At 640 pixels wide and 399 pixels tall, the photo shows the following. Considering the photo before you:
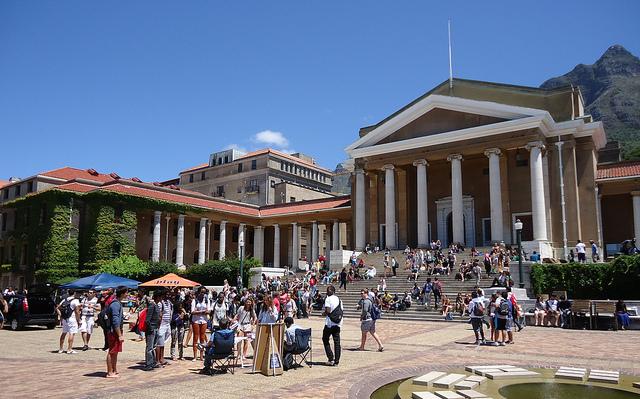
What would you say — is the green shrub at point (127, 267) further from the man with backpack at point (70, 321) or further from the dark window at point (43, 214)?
the man with backpack at point (70, 321)

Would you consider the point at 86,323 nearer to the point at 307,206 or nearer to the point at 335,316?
the point at 335,316

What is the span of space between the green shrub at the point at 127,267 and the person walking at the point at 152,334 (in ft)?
100

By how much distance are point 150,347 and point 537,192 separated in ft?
95.0

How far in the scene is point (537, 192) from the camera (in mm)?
33781

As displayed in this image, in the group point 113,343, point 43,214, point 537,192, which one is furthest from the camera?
point 43,214

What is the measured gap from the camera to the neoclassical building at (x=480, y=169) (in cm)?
3469

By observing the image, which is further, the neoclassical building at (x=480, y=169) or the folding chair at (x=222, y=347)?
the neoclassical building at (x=480, y=169)

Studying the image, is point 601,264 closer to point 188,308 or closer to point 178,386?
point 188,308

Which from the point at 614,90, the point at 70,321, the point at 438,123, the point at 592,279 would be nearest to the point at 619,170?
the point at 438,123

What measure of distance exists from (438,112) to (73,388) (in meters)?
34.0

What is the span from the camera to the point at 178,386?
9.16 metres

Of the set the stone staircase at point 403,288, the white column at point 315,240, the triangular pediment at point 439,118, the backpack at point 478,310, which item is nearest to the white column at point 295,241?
the white column at point 315,240

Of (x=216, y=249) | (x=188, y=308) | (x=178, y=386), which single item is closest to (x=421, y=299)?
(x=188, y=308)

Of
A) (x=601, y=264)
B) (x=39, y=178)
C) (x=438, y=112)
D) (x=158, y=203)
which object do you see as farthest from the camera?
(x=39, y=178)
